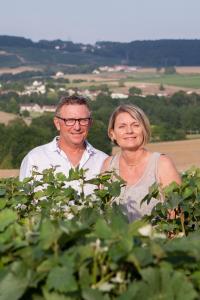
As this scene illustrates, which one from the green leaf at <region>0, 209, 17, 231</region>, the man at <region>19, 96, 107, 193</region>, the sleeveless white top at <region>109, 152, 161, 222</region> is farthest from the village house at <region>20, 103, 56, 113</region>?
the green leaf at <region>0, 209, 17, 231</region>

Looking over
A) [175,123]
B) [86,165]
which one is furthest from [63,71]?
[86,165]

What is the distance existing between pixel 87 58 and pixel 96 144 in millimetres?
146858

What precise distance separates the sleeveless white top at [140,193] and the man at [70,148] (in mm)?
623

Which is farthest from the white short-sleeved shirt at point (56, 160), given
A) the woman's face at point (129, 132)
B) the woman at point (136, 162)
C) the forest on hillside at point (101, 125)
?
the forest on hillside at point (101, 125)

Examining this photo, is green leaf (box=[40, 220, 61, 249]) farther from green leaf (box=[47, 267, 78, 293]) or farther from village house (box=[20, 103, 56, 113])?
village house (box=[20, 103, 56, 113])

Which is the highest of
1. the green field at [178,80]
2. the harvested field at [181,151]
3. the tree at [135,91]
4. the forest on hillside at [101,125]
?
the green field at [178,80]

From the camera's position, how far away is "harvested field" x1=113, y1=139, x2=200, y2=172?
4991cm

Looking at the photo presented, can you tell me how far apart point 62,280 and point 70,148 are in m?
3.39

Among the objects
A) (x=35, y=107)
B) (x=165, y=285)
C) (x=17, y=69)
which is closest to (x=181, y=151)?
(x=35, y=107)

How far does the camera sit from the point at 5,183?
5.13 m

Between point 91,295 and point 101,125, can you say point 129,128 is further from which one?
point 101,125

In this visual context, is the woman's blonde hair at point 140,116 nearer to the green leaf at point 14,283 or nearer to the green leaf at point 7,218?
the green leaf at point 7,218

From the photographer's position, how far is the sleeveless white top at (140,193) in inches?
170

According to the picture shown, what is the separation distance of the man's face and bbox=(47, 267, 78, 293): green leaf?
3320 mm
